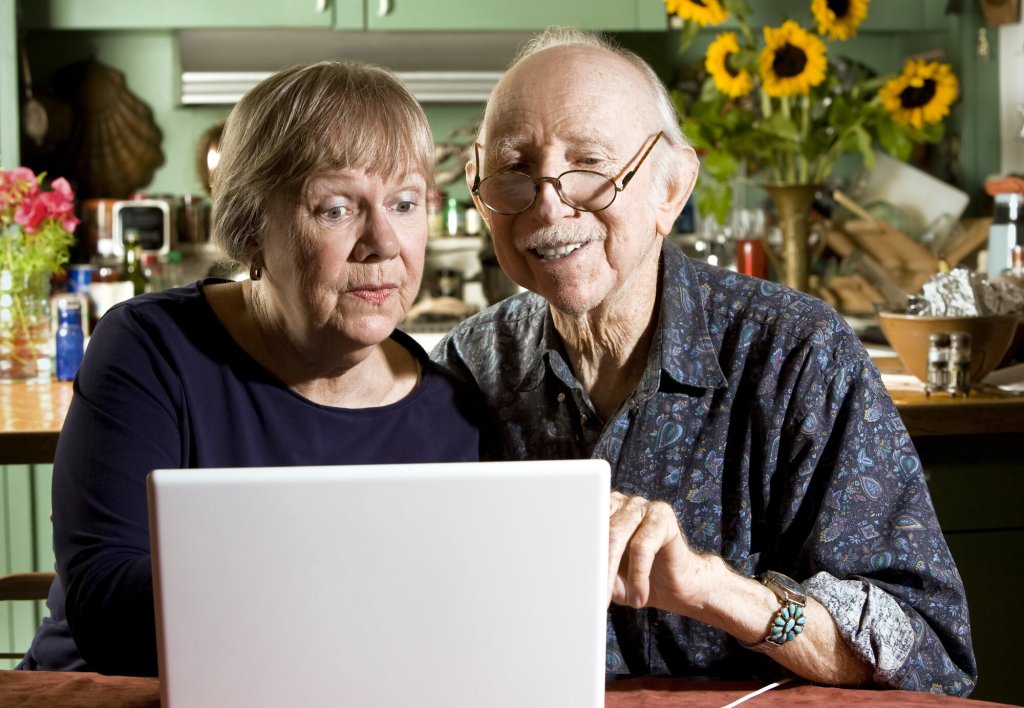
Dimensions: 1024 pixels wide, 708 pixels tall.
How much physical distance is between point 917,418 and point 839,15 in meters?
1.30

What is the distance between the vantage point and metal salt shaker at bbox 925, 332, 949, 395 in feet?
5.98

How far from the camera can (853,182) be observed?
385 cm

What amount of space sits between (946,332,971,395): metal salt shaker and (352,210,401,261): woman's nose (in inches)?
39.1

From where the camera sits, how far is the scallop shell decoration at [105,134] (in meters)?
3.76

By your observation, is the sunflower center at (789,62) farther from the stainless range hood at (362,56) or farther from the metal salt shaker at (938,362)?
the stainless range hood at (362,56)

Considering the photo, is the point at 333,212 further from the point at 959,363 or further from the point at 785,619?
the point at 959,363

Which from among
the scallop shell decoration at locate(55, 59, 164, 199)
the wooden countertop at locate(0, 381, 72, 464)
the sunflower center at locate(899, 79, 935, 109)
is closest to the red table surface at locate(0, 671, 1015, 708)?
the wooden countertop at locate(0, 381, 72, 464)

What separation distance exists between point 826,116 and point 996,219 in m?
0.47

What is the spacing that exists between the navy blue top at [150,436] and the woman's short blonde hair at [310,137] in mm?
144

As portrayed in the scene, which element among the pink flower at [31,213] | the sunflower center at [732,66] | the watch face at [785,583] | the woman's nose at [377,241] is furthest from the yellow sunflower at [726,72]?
the watch face at [785,583]

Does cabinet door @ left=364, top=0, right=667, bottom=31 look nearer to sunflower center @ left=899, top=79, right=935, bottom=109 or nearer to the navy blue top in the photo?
sunflower center @ left=899, top=79, right=935, bottom=109

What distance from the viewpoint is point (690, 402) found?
4.32ft

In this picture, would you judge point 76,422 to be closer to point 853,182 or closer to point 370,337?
point 370,337

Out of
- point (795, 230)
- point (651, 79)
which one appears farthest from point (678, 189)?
point (795, 230)
